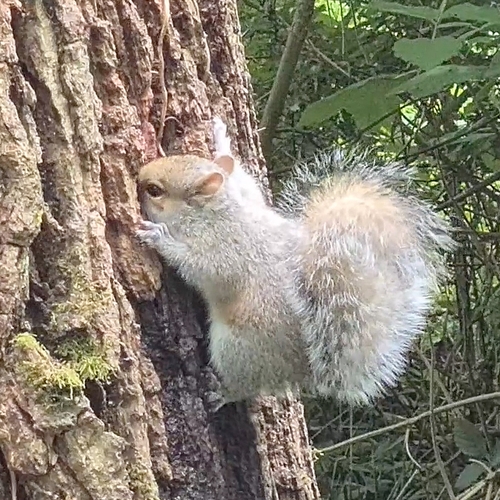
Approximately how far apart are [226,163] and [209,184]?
0.04 m

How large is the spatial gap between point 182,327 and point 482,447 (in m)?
1.60

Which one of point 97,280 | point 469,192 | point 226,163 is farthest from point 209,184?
point 469,192

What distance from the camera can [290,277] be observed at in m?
1.47

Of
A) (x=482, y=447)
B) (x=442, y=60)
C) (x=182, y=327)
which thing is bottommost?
(x=482, y=447)

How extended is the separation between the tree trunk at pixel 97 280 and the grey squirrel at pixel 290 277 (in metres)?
0.05

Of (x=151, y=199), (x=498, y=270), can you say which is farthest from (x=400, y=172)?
(x=498, y=270)

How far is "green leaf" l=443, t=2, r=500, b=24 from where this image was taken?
1.71 metres

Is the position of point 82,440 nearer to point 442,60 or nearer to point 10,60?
point 10,60

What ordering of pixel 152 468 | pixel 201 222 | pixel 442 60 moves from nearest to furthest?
pixel 152 468
pixel 201 222
pixel 442 60

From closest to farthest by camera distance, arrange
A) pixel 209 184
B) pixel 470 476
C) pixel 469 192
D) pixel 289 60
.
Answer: pixel 209 184 → pixel 289 60 → pixel 470 476 → pixel 469 192

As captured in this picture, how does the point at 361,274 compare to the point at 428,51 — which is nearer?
the point at 361,274

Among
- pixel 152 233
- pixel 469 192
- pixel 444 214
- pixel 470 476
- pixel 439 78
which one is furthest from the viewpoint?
pixel 444 214

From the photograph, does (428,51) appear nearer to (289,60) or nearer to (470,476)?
(289,60)

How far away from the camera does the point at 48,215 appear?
1.11m
